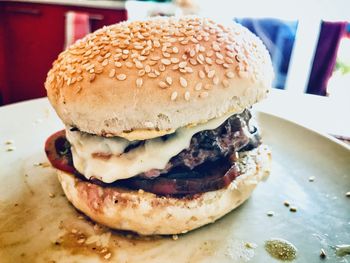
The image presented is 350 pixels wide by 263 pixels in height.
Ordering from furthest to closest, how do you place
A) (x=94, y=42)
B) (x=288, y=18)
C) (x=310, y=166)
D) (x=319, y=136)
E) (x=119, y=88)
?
(x=288, y=18)
(x=319, y=136)
(x=310, y=166)
(x=94, y=42)
(x=119, y=88)

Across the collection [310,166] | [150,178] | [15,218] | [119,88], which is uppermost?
[119,88]

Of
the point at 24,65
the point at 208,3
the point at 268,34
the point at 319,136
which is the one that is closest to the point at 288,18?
the point at 268,34

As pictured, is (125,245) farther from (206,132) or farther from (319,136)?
(319,136)

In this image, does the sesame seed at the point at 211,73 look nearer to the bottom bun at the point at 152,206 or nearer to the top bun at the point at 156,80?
the top bun at the point at 156,80

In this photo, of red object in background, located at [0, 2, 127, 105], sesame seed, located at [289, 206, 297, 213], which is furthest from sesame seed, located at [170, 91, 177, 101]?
red object in background, located at [0, 2, 127, 105]

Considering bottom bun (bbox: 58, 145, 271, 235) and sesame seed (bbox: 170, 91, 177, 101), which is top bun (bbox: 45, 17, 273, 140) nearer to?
sesame seed (bbox: 170, 91, 177, 101)

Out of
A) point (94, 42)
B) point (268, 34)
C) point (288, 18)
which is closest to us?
point (94, 42)

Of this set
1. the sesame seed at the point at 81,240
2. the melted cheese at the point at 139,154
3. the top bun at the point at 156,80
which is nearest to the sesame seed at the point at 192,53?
the top bun at the point at 156,80
